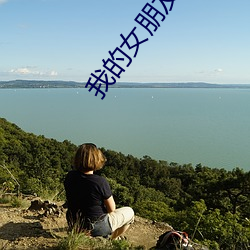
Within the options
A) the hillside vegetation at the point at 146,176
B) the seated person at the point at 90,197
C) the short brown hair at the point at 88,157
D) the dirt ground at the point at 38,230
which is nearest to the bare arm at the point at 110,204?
the seated person at the point at 90,197

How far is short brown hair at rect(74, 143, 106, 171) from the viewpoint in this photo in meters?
3.03

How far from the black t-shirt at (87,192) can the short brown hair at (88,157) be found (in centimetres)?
9

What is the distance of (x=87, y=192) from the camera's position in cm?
309

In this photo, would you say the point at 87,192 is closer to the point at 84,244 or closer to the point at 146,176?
the point at 84,244

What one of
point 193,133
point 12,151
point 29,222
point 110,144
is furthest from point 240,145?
point 29,222

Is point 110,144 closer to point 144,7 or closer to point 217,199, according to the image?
point 217,199

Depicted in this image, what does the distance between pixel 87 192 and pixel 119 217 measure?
16.2 inches

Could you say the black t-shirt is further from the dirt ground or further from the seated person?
the dirt ground

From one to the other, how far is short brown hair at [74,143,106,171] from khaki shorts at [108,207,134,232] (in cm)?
49

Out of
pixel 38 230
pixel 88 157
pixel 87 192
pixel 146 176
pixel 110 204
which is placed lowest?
pixel 146 176


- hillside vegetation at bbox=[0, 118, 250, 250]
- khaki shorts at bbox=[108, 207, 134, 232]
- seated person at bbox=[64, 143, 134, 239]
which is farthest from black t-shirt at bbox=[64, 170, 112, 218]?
hillside vegetation at bbox=[0, 118, 250, 250]

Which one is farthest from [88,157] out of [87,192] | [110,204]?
[110,204]

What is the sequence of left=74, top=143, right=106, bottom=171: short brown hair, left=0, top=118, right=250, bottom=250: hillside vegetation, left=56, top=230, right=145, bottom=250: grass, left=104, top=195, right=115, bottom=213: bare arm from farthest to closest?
left=0, top=118, right=250, bottom=250: hillside vegetation < left=104, top=195, right=115, bottom=213: bare arm < left=74, top=143, right=106, bottom=171: short brown hair < left=56, top=230, right=145, bottom=250: grass

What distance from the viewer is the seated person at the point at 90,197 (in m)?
3.05
